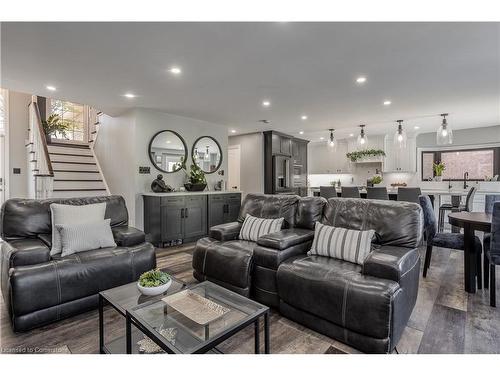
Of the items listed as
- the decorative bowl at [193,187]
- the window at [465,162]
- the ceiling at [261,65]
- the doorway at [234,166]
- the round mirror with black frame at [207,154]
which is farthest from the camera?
the doorway at [234,166]

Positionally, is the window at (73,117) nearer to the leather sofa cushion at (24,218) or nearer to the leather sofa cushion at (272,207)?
the leather sofa cushion at (24,218)

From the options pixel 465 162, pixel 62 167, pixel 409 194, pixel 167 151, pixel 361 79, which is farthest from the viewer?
pixel 465 162

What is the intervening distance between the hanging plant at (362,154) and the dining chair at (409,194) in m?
3.12

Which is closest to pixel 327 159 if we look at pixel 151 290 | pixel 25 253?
pixel 151 290

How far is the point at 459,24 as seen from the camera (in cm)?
211

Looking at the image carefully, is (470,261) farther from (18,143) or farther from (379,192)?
(18,143)

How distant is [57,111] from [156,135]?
160 inches

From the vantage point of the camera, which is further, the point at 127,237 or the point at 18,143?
the point at 18,143

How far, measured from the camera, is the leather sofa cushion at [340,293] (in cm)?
164

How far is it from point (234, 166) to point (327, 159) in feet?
10.5

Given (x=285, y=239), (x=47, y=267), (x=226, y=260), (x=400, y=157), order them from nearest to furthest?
(x=47, y=267)
(x=285, y=239)
(x=226, y=260)
(x=400, y=157)

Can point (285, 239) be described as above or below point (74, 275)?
above

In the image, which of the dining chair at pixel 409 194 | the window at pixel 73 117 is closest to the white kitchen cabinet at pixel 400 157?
the dining chair at pixel 409 194

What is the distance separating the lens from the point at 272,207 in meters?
3.14
